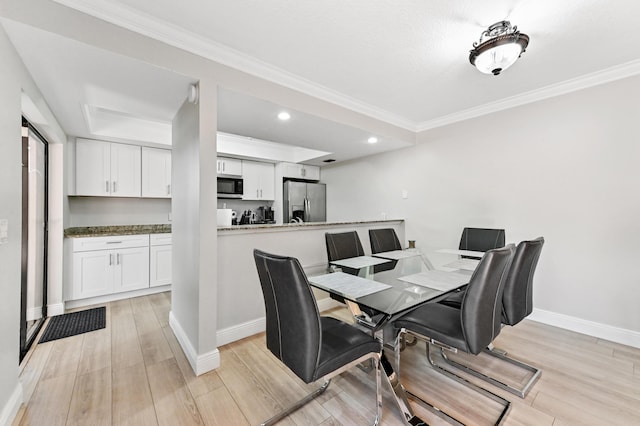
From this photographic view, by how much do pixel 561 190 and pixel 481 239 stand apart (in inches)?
35.5

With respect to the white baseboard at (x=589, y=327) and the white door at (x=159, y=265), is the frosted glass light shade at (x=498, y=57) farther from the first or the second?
the white door at (x=159, y=265)

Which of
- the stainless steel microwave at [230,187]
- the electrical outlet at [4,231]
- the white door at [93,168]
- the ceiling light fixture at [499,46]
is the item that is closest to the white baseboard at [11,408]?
the electrical outlet at [4,231]

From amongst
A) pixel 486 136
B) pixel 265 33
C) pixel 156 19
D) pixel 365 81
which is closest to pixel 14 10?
pixel 156 19

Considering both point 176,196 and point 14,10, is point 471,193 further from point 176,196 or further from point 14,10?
point 14,10

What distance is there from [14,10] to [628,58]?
171 inches

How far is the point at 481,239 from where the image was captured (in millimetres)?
2992

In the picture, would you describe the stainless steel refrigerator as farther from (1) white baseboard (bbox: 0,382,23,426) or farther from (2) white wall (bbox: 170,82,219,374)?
(1) white baseboard (bbox: 0,382,23,426)

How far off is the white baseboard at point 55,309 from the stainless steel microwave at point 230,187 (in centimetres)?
232

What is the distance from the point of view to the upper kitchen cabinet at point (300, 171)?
203 inches

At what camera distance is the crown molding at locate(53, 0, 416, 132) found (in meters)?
1.59

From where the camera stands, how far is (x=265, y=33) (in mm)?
1899

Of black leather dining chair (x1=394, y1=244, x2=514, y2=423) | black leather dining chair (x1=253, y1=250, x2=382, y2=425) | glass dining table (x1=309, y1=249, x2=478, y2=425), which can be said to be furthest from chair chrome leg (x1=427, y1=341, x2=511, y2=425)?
black leather dining chair (x1=253, y1=250, x2=382, y2=425)

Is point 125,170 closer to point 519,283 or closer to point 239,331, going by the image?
point 239,331

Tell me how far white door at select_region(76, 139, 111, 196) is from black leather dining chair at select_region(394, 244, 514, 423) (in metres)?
4.08
